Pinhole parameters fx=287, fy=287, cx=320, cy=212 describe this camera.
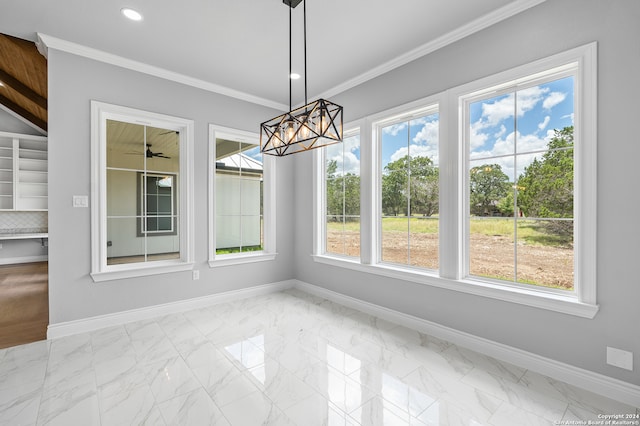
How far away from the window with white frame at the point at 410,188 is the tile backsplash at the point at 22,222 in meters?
7.80

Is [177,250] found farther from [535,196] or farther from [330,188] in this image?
[535,196]

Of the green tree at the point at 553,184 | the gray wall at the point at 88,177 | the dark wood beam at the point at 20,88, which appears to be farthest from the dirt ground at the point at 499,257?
the dark wood beam at the point at 20,88

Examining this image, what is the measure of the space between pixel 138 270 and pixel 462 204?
3.48m

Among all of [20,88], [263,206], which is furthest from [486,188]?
[20,88]

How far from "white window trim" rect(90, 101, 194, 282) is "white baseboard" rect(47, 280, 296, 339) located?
0.41 meters

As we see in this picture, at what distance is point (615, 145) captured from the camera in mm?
1884

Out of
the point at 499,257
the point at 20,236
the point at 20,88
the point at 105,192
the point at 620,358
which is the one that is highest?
the point at 20,88

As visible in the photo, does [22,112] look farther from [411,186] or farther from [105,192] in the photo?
[411,186]

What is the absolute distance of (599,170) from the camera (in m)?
1.94

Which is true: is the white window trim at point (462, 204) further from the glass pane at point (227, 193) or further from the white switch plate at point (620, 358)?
the glass pane at point (227, 193)

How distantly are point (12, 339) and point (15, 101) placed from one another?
5100mm

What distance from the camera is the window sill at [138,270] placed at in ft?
9.87

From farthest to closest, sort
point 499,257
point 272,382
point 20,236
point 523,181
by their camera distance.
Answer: point 20,236
point 499,257
point 523,181
point 272,382

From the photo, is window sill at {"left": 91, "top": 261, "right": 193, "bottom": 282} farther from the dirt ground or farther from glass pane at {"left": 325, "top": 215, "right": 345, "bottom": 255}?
the dirt ground
